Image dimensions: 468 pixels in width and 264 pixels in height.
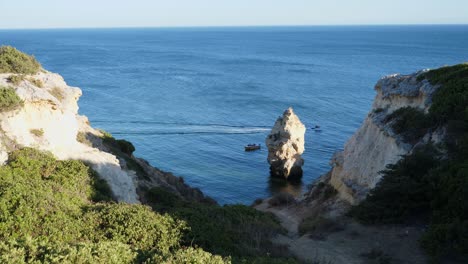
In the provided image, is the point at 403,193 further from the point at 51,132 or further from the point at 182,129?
the point at 182,129

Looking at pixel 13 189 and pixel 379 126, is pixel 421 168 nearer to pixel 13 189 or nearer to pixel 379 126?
pixel 379 126

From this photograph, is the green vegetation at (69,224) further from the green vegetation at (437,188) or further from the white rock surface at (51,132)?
the green vegetation at (437,188)

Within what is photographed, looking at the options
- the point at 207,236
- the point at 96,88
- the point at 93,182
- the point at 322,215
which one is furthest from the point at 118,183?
the point at 96,88

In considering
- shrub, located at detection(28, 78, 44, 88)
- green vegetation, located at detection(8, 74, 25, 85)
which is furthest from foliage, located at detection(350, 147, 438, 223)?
green vegetation, located at detection(8, 74, 25, 85)

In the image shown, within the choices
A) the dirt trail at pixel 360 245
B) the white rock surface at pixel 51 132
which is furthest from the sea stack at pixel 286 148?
the white rock surface at pixel 51 132

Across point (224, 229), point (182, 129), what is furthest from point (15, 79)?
point (182, 129)

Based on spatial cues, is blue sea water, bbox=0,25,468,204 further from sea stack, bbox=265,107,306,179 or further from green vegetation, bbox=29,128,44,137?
green vegetation, bbox=29,128,44,137
